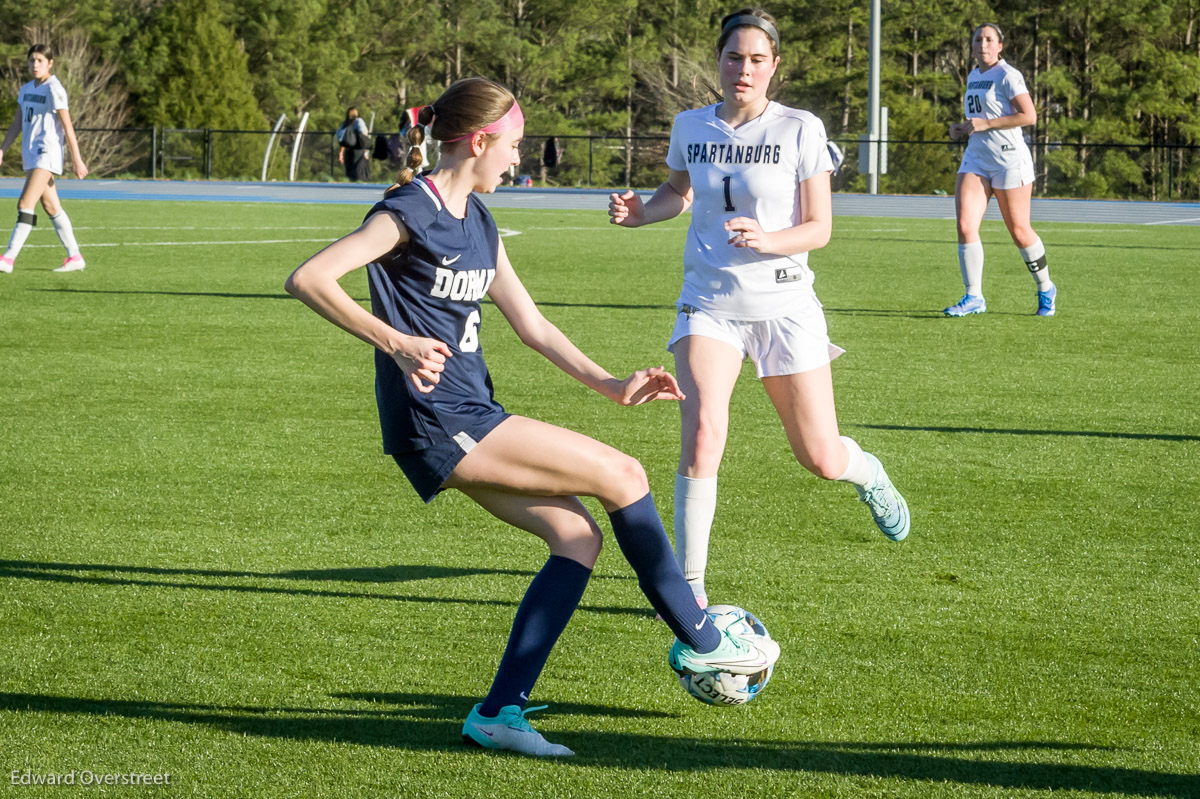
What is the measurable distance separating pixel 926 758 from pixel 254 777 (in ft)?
5.46

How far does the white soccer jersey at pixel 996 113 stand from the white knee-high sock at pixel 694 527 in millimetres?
8185

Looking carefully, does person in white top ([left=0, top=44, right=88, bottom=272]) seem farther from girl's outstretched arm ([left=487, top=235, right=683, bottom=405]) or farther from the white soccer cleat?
girl's outstretched arm ([left=487, top=235, right=683, bottom=405])

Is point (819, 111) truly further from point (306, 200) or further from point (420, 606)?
point (420, 606)

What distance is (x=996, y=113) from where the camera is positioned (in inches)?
493

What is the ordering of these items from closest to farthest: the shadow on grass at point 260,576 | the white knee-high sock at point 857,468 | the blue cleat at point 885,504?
the shadow on grass at point 260,576
the white knee-high sock at point 857,468
the blue cleat at point 885,504

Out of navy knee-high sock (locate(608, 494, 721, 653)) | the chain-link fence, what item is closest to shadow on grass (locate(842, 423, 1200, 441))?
navy knee-high sock (locate(608, 494, 721, 653))

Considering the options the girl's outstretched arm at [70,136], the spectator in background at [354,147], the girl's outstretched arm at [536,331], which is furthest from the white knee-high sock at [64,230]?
the spectator in background at [354,147]

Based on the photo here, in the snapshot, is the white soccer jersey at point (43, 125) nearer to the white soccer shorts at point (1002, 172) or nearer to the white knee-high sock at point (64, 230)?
the white knee-high sock at point (64, 230)

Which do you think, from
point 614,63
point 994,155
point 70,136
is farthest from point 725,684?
point 614,63

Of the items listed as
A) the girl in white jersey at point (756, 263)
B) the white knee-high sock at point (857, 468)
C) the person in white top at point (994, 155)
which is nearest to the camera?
the girl in white jersey at point (756, 263)

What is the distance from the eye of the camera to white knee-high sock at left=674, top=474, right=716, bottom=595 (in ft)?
15.5

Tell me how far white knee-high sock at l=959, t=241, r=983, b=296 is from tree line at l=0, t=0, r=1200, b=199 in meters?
34.5

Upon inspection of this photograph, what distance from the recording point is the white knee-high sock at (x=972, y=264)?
41.1 feet

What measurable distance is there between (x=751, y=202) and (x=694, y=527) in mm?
1179
